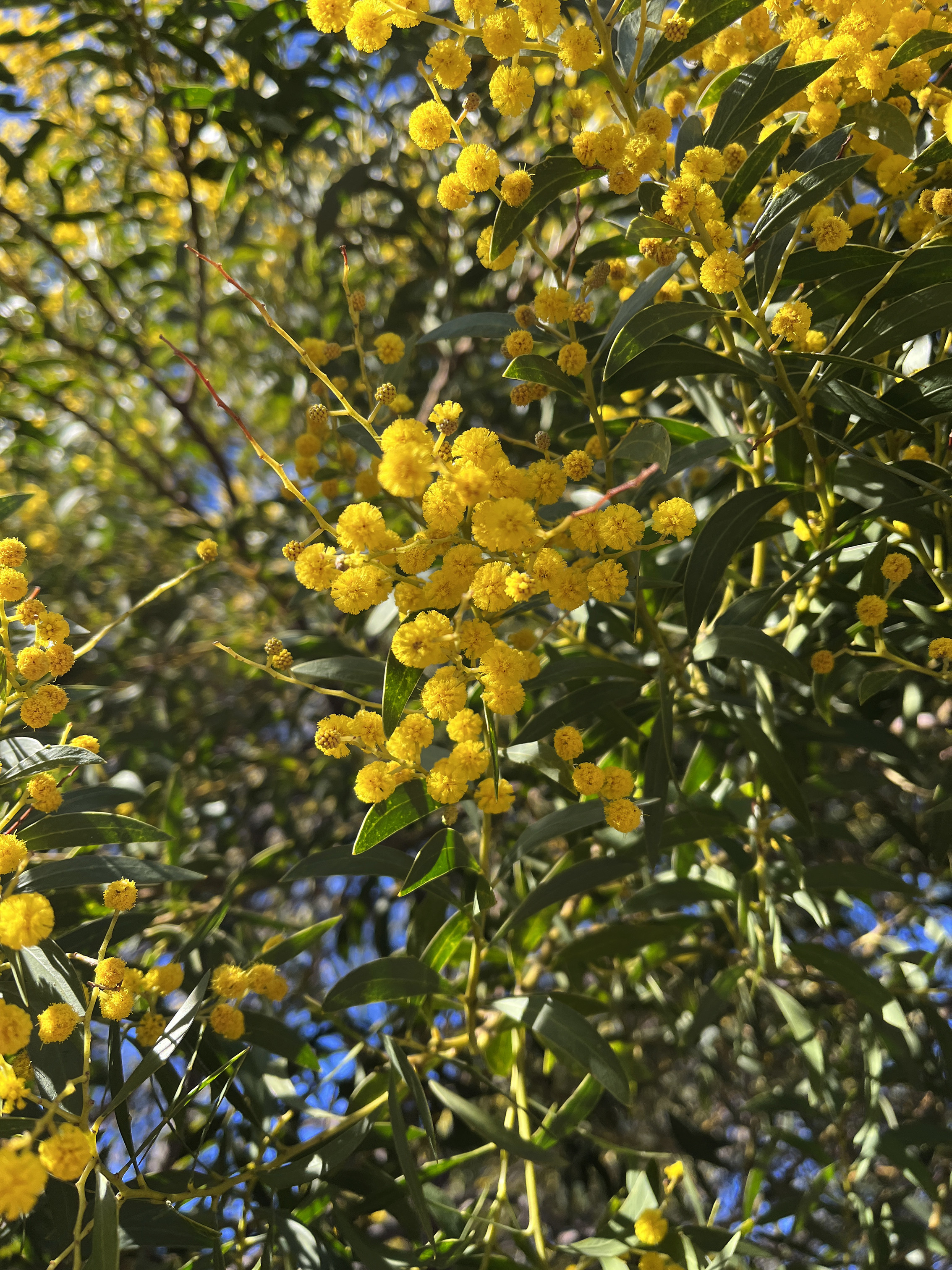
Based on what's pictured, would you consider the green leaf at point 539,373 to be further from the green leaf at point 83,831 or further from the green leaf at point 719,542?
the green leaf at point 83,831

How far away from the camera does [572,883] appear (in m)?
1.31

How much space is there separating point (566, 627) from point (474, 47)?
2.93ft

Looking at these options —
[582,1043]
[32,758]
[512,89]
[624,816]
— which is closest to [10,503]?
[32,758]

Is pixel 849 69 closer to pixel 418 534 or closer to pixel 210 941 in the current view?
pixel 418 534

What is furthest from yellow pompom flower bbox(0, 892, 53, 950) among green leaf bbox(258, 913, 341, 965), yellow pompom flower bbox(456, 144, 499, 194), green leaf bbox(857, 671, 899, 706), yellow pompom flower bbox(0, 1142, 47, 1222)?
green leaf bbox(857, 671, 899, 706)

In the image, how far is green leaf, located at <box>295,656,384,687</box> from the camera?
4.15ft

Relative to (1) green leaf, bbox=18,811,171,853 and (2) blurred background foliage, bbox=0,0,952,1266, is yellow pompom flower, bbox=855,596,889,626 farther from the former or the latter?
(1) green leaf, bbox=18,811,171,853

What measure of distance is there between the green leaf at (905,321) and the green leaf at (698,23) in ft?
1.06

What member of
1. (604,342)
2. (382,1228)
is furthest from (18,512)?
(604,342)

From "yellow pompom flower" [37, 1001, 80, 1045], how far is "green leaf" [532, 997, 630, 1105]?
0.63 meters

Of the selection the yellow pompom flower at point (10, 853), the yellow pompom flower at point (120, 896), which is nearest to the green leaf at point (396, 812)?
the yellow pompom flower at point (120, 896)

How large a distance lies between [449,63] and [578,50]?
18 cm

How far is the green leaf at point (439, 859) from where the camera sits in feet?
3.73

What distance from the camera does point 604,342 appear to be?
1.17 metres
